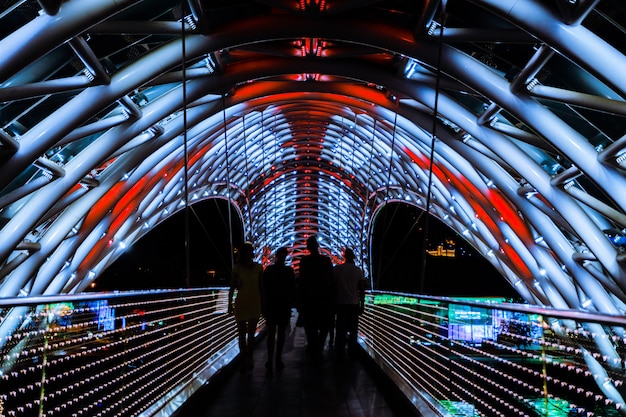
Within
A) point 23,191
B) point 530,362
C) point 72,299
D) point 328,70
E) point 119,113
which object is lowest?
point 530,362

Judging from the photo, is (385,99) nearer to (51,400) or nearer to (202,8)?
(202,8)

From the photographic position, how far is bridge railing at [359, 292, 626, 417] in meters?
3.33

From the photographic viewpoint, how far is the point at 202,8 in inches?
591

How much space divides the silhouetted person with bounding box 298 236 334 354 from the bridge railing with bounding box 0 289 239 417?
9.29 ft

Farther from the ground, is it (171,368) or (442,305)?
(442,305)

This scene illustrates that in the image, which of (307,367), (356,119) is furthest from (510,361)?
(356,119)

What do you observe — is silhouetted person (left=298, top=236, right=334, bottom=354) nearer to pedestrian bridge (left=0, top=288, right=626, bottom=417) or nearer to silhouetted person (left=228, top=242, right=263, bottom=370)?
pedestrian bridge (left=0, top=288, right=626, bottom=417)

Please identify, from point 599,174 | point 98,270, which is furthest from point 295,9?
point 98,270

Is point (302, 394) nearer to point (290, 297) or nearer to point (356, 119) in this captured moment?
point (290, 297)

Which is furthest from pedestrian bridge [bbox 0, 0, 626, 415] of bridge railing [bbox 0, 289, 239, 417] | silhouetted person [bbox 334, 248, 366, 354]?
silhouetted person [bbox 334, 248, 366, 354]

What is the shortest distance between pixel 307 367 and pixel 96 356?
19.1ft

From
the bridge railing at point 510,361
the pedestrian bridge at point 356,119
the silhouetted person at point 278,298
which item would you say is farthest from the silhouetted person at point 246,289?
the bridge railing at point 510,361

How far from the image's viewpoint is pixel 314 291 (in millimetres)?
10914

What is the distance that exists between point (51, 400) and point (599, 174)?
497 inches
